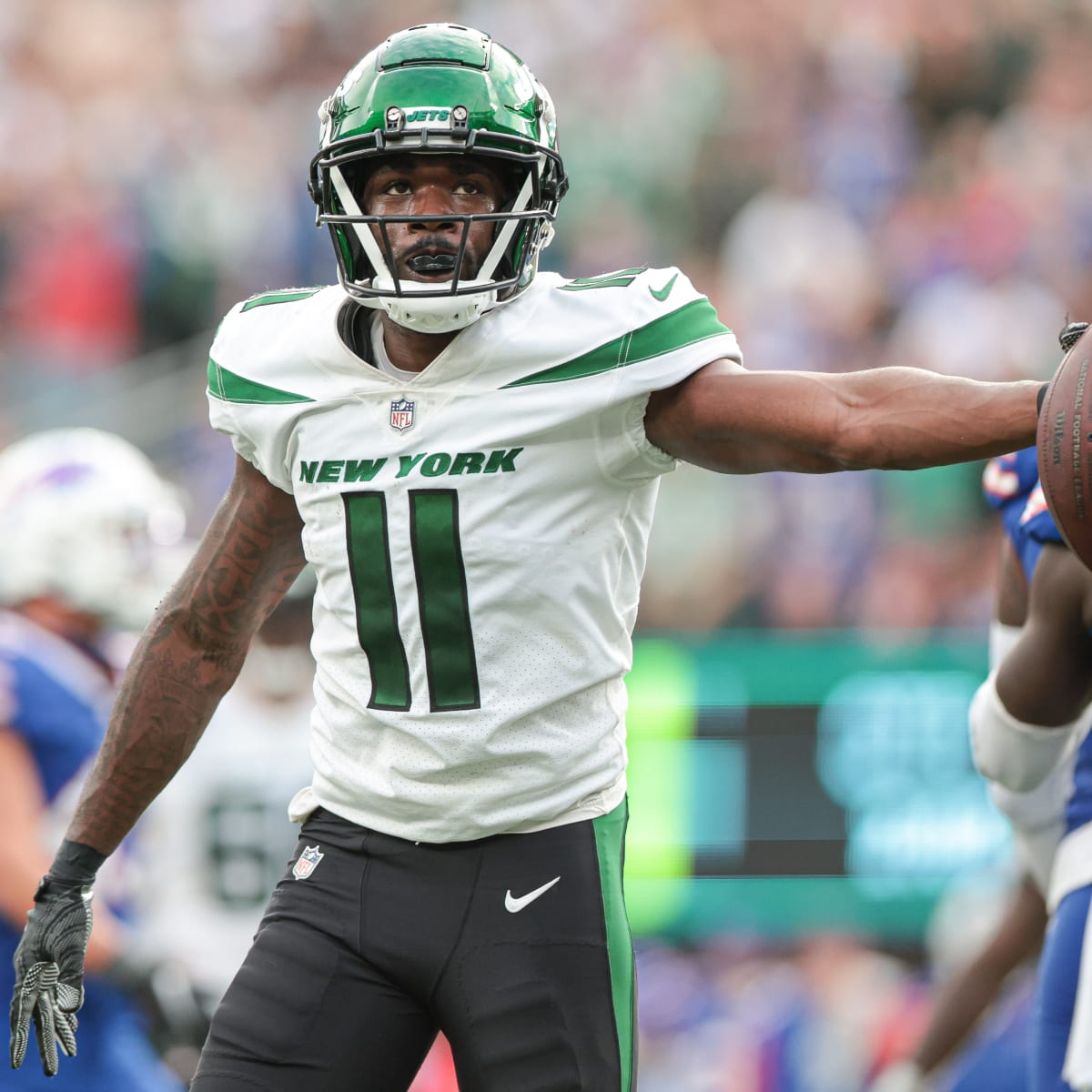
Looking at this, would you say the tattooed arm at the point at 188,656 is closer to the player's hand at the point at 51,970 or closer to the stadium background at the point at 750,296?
the player's hand at the point at 51,970

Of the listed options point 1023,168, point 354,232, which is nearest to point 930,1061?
point 354,232

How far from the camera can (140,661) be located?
3.06 metres

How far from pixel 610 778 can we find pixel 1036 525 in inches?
41.6

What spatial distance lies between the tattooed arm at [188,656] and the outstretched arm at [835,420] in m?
0.75

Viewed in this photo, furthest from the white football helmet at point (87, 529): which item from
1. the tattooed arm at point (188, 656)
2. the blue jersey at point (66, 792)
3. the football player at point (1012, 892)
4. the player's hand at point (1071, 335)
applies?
the player's hand at point (1071, 335)

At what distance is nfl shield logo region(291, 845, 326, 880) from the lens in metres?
2.80

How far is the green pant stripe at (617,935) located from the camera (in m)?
2.67

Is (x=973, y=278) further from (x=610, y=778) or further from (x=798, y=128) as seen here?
(x=610, y=778)

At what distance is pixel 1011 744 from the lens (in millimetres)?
3621

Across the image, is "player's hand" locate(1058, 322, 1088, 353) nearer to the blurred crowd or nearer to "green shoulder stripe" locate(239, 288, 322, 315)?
"green shoulder stripe" locate(239, 288, 322, 315)

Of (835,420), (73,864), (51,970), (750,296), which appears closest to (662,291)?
(835,420)

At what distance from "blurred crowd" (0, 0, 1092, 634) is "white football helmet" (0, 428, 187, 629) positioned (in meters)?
2.93

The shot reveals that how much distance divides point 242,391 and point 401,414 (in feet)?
1.03

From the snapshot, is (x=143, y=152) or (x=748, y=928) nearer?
(x=748, y=928)
